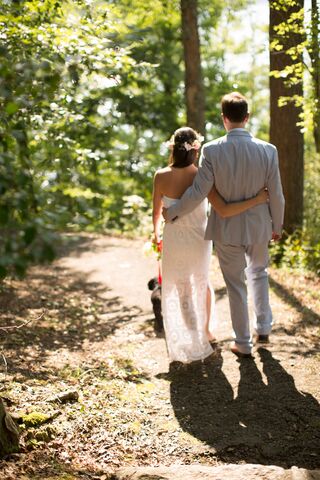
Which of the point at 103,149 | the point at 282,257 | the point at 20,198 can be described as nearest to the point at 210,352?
the point at 20,198

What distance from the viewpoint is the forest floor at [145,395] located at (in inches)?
145

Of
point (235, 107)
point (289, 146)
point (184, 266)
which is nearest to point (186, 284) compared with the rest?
point (184, 266)

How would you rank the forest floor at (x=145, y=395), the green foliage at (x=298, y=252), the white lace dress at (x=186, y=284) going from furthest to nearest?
the green foliage at (x=298, y=252)
the white lace dress at (x=186, y=284)
the forest floor at (x=145, y=395)

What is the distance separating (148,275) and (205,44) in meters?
15.6

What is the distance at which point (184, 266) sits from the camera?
5270 mm

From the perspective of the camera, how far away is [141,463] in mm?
3666

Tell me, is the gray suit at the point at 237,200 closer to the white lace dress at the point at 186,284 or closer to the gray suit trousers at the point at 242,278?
the gray suit trousers at the point at 242,278

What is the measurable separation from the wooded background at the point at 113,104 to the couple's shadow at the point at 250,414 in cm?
189

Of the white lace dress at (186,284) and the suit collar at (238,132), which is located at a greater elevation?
the suit collar at (238,132)

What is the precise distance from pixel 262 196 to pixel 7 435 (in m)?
2.98

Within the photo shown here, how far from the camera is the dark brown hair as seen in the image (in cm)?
496

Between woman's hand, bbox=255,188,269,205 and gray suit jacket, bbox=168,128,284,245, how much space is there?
0.04 meters

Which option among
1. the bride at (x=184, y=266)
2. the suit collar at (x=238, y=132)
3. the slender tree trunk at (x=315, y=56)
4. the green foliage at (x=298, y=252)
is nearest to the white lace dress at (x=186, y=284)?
the bride at (x=184, y=266)

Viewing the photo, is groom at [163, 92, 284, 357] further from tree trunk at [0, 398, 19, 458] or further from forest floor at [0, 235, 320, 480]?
tree trunk at [0, 398, 19, 458]
